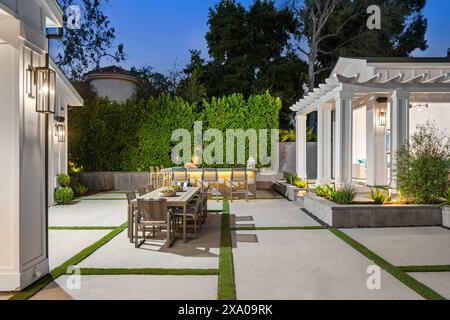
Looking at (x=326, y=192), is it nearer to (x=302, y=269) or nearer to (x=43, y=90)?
(x=302, y=269)

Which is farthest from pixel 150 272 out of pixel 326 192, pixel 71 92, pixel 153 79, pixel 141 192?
pixel 153 79

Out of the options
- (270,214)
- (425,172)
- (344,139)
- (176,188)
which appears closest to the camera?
(176,188)

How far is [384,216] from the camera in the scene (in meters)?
8.32

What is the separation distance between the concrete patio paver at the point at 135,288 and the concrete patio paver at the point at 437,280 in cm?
254

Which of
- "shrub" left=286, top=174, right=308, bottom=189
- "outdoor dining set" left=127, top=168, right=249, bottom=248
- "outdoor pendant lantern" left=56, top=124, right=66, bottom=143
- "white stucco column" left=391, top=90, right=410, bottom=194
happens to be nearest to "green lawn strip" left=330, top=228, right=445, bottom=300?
"outdoor dining set" left=127, top=168, right=249, bottom=248

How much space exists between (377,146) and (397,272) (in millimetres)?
9716

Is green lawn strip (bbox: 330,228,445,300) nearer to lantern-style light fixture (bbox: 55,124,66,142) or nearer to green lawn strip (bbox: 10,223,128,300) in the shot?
green lawn strip (bbox: 10,223,128,300)

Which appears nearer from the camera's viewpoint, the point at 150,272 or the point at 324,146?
the point at 150,272

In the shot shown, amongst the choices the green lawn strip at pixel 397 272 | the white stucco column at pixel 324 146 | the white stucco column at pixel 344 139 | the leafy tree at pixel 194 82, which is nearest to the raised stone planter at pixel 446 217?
the white stucco column at pixel 344 139

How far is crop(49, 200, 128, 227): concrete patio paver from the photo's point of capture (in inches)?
350

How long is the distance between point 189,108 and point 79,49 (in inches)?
539

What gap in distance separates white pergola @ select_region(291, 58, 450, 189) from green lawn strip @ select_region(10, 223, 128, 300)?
20.1 feet

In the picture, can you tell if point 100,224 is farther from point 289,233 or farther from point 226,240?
point 289,233
